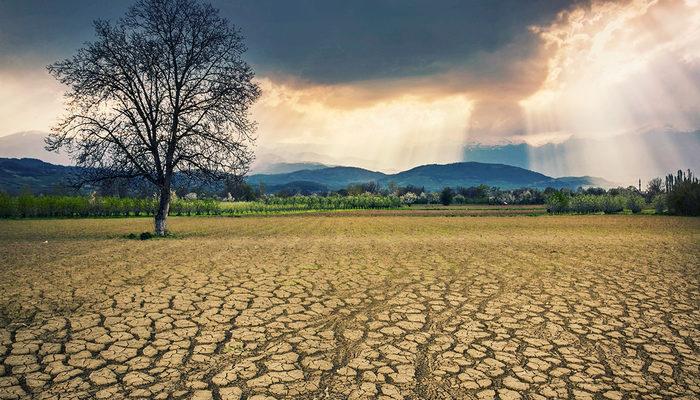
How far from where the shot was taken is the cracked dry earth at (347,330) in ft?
15.2

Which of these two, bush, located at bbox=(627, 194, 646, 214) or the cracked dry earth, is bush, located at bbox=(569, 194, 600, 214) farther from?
the cracked dry earth

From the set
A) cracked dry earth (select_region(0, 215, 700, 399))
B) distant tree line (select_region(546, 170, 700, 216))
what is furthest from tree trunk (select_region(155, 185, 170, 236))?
distant tree line (select_region(546, 170, 700, 216))

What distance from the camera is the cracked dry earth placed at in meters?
4.64

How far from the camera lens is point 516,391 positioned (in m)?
4.51

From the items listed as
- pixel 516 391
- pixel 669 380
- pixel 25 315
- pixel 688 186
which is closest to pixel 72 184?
pixel 25 315

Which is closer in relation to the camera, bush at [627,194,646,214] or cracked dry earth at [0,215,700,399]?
cracked dry earth at [0,215,700,399]

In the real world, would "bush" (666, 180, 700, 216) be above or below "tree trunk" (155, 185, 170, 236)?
above

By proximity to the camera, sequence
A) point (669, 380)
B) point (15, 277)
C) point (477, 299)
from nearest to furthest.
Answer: point (669, 380) < point (477, 299) < point (15, 277)

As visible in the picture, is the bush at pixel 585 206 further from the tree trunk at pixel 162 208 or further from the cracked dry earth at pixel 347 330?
the tree trunk at pixel 162 208

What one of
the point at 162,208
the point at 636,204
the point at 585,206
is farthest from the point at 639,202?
the point at 162,208

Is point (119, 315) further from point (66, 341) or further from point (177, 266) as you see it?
point (177, 266)

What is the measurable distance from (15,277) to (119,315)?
6.15 metres

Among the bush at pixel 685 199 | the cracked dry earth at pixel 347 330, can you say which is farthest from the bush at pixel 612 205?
the cracked dry earth at pixel 347 330

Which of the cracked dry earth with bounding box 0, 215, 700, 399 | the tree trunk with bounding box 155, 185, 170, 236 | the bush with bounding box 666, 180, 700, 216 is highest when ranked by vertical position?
the bush with bounding box 666, 180, 700, 216
